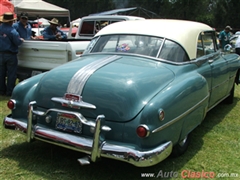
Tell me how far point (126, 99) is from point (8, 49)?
14.0 ft

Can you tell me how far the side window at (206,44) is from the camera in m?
4.30

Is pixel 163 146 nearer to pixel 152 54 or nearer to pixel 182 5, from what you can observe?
pixel 152 54

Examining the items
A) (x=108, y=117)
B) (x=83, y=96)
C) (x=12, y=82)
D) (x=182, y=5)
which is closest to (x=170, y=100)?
(x=108, y=117)

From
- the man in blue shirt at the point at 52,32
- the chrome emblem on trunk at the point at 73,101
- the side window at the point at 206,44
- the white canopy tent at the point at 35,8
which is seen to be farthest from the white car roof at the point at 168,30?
the white canopy tent at the point at 35,8

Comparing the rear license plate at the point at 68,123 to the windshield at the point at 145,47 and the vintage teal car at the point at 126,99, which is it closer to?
the vintage teal car at the point at 126,99

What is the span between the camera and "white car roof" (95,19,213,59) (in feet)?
12.7

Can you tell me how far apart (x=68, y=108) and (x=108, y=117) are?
0.46 meters

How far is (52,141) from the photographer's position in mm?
3020

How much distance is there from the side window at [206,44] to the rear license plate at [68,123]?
2.15 metres

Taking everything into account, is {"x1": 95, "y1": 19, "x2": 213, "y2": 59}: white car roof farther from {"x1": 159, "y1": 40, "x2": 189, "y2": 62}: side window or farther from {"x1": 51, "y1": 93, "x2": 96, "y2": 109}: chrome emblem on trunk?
{"x1": 51, "y1": 93, "x2": 96, "y2": 109}: chrome emblem on trunk

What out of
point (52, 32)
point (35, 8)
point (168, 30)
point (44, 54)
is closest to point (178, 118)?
point (168, 30)

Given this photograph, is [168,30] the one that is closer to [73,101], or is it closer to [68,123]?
[73,101]

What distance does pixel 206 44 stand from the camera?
183 inches

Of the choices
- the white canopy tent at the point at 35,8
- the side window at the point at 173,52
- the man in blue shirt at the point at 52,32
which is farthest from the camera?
the white canopy tent at the point at 35,8
